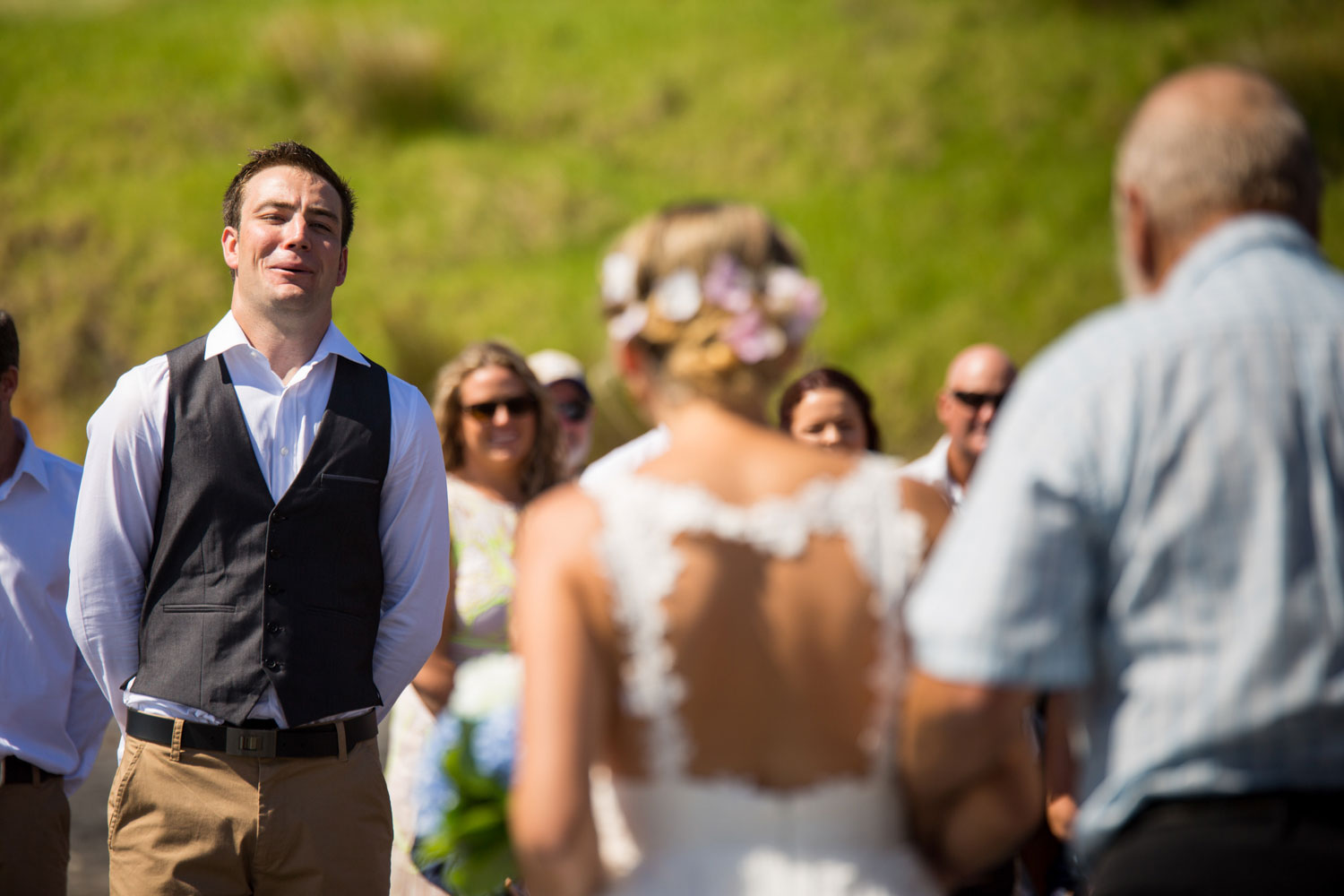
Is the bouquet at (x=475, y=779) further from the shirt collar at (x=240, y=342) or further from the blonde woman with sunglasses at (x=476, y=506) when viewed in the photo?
the blonde woman with sunglasses at (x=476, y=506)

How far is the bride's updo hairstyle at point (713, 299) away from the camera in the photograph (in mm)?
1729

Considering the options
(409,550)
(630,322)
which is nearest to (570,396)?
(409,550)

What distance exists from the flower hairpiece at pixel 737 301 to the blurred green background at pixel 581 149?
885cm

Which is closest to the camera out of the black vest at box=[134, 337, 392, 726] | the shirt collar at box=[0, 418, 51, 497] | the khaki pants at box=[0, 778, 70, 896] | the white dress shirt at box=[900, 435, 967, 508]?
the black vest at box=[134, 337, 392, 726]

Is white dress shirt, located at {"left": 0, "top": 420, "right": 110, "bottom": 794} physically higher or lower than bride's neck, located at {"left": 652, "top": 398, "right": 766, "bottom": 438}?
lower

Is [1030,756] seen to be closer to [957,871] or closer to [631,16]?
[957,871]

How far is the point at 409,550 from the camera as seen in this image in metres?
2.96

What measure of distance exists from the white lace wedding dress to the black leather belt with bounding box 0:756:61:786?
2262mm

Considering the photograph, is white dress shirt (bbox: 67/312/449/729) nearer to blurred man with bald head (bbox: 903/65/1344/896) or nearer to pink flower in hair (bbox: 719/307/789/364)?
pink flower in hair (bbox: 719/307/789/364)

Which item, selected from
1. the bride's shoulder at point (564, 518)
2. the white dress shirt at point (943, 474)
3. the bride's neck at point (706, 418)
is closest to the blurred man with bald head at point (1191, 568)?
the bride's neck at point (706, 418)

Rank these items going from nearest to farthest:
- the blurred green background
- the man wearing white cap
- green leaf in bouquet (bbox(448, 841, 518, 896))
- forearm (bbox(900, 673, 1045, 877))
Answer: forearm (bbox(900, 673, 1045, 877)) → green leaf in bouquet (bbox(448, 841, 518, 896)) → the man wearing white cap → the blurred green background

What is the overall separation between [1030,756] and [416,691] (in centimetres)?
220

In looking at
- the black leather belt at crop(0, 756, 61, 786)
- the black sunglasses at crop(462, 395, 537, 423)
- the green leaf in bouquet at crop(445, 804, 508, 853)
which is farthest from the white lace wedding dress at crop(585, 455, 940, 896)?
the black leather belt at crop(0, 756, 61, 786)

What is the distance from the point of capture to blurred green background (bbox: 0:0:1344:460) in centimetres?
1203
